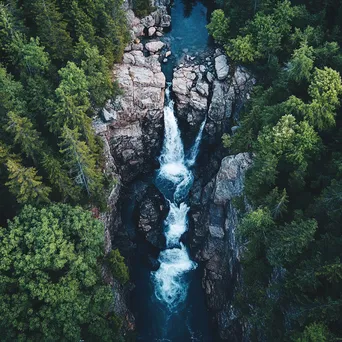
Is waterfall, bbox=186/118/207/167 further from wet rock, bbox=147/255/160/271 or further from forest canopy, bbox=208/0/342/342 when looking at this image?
wet rock, bbox=147/255/160/271

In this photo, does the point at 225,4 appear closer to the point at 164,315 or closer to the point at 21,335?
the point at 164,315

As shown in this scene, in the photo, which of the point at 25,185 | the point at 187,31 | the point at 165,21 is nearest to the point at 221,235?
the point at 25,185

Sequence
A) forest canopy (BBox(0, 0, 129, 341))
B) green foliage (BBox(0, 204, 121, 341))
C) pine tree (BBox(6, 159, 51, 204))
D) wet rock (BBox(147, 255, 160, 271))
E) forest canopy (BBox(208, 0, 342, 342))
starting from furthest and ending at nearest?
wet rock (BBox(147, 255, 160, 271)) → pine tree (BBox(6, 159, 51, 204)) → forest canopy (BBox(0, 0, 129, 341)) → green foliage (BBox(0, 204, 121, 341)) → forest canopy (BBox(208, 0, 342, 342))

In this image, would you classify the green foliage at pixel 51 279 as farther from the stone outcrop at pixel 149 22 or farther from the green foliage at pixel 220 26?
the stone outcrop at pixel 149 22

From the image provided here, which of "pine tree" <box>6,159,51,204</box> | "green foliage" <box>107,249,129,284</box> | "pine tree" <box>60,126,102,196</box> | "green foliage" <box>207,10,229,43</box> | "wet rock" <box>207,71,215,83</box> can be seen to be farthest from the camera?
"green foliage" <box>207,10,229,43</box>

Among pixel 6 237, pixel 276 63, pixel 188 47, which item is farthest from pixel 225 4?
pixel 6 237

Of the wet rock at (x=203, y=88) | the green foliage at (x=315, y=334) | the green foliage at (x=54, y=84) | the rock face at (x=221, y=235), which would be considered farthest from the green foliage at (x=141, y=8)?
the green foliage at (x=315, y=334)

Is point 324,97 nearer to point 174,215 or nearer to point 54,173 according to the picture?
point 174,215

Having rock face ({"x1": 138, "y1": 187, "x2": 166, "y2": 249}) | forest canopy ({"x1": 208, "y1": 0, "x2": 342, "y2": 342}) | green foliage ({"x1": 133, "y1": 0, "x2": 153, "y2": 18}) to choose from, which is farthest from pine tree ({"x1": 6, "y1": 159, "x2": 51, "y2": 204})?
green foliage ({"x1": 133, "y1": 0, "x2": 153, "y2": 18})
